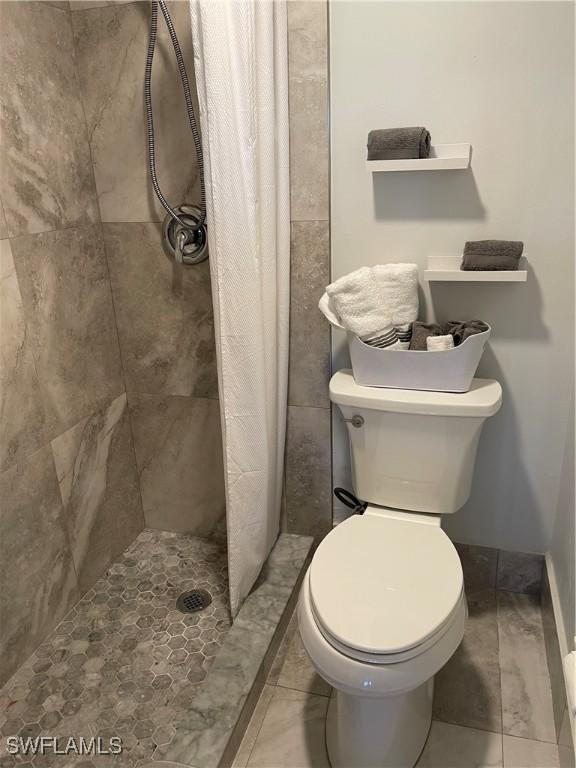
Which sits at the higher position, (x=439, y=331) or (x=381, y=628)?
(x=439, y=331)

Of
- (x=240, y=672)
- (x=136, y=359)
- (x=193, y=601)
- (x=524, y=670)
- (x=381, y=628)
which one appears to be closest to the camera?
(x=381, y=628)

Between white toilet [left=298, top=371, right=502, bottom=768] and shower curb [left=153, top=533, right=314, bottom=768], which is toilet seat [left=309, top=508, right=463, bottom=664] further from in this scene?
shower curb [left=153, top=533, right=314, bottom=768]

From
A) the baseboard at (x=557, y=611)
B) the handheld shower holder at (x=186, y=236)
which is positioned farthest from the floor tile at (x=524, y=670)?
the handheld shower holder at (x=186, y=236)

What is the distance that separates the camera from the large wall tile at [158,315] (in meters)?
1.80

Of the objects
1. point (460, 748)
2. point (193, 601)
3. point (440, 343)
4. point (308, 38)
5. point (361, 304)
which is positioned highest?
point (308, 38)

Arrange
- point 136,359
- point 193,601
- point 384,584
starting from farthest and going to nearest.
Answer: point 136,359
point 193,601
point 384,584

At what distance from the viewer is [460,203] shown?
152cm

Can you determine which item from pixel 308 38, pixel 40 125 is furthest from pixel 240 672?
pixel 308 38

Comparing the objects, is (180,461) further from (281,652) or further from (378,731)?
(378,731)

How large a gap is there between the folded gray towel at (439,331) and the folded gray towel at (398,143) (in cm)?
44

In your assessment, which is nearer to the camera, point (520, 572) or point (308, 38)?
point (308, 38)

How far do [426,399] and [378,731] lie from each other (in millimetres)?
810

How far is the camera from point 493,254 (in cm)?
144

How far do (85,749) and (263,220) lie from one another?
1455 mm
